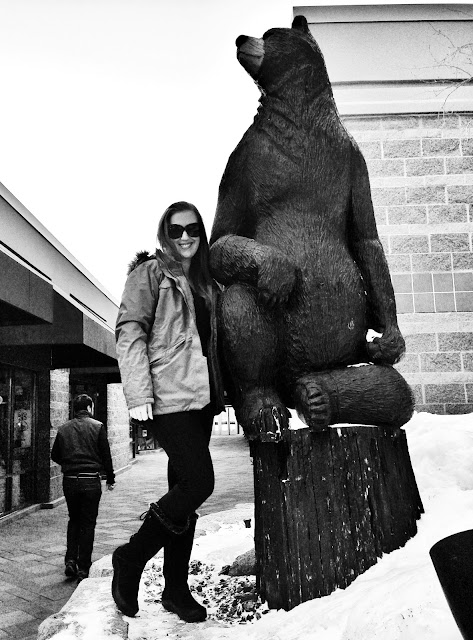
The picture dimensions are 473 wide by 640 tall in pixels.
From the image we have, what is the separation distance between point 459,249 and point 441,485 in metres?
3.36

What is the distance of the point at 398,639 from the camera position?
1523mm

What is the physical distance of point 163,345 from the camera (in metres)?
2.26

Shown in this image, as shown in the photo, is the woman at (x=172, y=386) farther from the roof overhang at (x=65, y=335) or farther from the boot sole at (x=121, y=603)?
the roof overhang at (x=65, y=335)

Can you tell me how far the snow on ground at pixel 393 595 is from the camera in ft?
5.17

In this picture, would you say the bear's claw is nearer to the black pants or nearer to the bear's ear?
the bear's ear

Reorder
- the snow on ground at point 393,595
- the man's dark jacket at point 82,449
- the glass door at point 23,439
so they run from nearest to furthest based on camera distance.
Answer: the snow on ground at point 393,595 < the man's dark jacket at point 82,449 < the glass door at point 23,439

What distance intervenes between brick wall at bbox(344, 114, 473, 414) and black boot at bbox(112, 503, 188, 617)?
3.87m

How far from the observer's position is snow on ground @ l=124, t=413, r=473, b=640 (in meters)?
1.58

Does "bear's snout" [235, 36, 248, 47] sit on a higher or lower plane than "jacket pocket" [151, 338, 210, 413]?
higher

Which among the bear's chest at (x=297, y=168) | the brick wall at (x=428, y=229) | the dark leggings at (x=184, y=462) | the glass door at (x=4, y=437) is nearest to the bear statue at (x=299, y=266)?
the bear's chest at (x=297, y=168)

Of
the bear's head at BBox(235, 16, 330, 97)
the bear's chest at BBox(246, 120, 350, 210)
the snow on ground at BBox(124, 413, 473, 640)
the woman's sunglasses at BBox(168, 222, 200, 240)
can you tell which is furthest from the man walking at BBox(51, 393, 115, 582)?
the bear's head at BBox(235, 16, 330, 97)

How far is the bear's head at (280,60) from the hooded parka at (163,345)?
0.89 m

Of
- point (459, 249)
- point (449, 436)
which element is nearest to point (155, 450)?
point (459, 249)

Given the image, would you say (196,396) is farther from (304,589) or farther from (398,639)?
(398,639)
